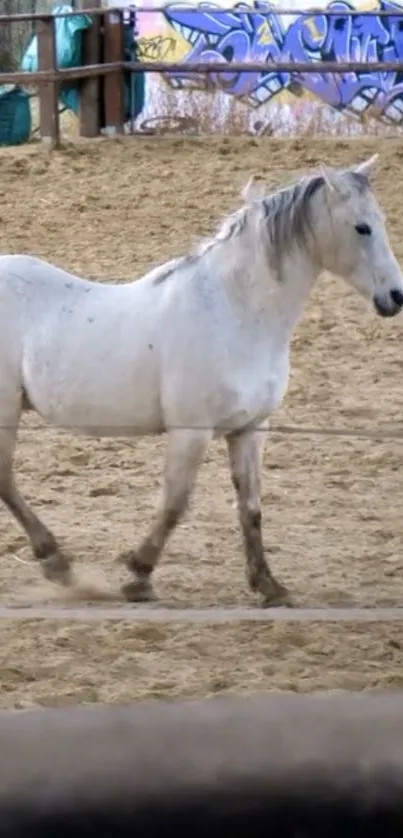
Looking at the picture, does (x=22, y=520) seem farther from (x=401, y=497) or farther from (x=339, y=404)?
(x=339, y=404)

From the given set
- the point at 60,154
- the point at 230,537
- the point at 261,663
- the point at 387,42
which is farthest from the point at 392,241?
the point at 387,42

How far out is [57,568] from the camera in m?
4.82

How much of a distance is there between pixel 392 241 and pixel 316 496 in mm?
4580

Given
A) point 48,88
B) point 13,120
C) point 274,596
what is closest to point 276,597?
point 274,596

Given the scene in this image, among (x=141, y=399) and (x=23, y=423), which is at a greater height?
(x=141, y=399)

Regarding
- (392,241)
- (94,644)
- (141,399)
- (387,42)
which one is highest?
(141,399)

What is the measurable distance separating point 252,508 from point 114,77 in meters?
10.9

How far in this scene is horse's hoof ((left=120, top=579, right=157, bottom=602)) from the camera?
466 centimetres

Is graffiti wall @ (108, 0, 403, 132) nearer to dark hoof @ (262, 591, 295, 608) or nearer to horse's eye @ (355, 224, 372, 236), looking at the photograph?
horse's eye @ (355, 224, 372, 236)

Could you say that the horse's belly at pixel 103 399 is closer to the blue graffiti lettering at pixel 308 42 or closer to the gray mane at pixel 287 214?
the gray mane at pixel 287 214

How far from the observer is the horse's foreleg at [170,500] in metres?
4.57

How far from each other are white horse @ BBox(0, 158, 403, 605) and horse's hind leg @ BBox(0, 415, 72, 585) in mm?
156

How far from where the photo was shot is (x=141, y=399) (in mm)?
4629

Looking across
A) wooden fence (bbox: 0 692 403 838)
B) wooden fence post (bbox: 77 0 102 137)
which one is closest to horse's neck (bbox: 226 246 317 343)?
wooden fence (bbox: 0 692 403 838)
